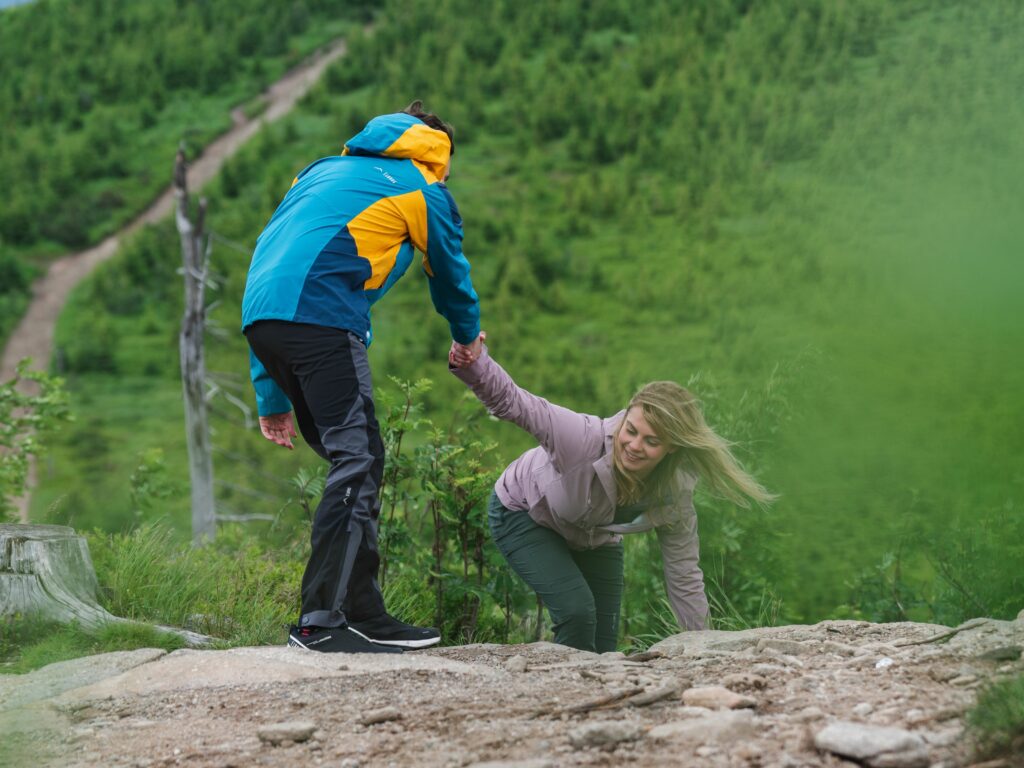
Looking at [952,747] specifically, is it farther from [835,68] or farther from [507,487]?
[835,68]

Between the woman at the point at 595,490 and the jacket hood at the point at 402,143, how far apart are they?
23.5 inches

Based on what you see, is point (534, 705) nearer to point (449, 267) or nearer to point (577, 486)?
point (577, 486)

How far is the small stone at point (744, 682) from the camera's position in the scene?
2562 mm

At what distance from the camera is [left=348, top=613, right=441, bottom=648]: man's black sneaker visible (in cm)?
337

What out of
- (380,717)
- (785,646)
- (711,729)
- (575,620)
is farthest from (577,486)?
(711,729)

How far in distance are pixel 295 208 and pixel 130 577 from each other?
156 cm

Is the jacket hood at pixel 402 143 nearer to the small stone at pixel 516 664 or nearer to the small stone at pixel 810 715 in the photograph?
the small stone at pixel 516 664

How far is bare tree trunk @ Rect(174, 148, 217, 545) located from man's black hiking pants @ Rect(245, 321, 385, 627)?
24.6 feet

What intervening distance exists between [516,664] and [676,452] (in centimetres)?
85

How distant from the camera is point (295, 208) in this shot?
131 inches

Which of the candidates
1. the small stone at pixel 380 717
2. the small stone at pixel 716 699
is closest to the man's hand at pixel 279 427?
the small stone at pixel 380 717

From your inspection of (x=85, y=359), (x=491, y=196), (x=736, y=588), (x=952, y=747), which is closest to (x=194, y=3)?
(x=491, y=196)

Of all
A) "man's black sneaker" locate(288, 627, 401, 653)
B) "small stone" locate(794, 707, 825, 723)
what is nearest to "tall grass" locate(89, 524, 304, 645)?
"man's black sneaker" locate(288, 627, 401, 653)

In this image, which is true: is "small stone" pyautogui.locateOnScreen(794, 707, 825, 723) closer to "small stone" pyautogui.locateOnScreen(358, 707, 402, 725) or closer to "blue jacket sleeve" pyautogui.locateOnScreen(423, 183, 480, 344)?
"small stone" pyautogui.locateOnScreen(358, 707, 402, 725)
